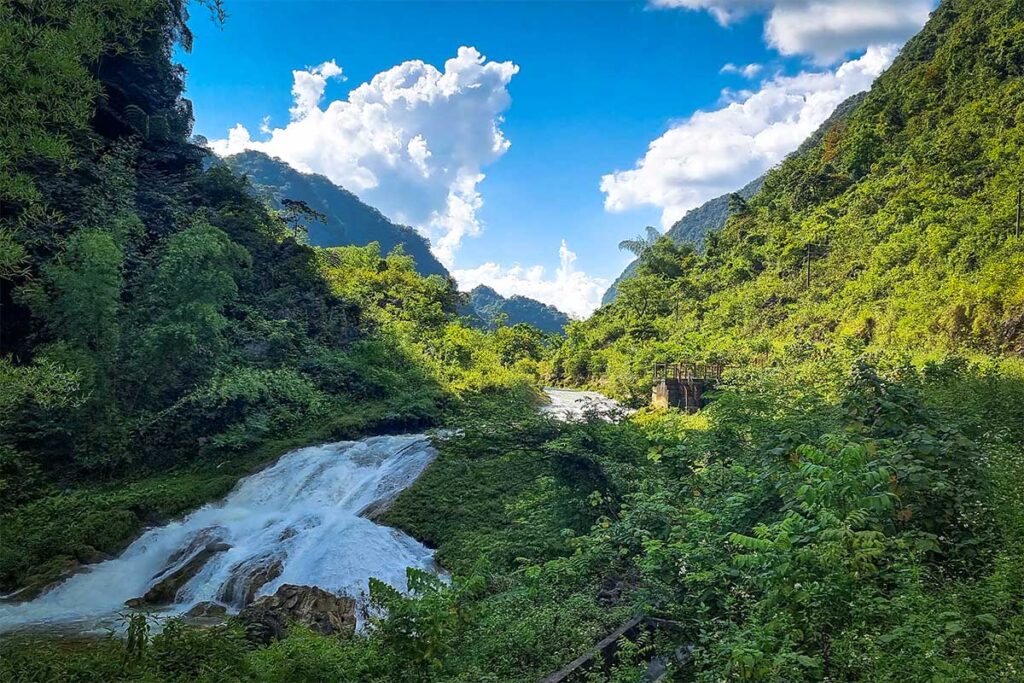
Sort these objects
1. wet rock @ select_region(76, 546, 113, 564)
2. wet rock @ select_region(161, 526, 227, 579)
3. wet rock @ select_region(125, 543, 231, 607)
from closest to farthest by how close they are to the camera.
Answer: wet rock @ select_region(125, 543, 231, 607) → wet rock @ select_region(76, 546, 113, 564) → wet rock @ select_region(161, 526, 227, 579)

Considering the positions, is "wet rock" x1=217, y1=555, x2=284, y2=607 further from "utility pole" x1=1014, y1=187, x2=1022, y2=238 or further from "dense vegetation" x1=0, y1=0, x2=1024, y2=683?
"utility pole" x1=1014, y1=187, x2=1022, y2=238

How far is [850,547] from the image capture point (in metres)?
4.04

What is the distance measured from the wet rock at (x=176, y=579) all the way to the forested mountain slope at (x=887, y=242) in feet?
62.6

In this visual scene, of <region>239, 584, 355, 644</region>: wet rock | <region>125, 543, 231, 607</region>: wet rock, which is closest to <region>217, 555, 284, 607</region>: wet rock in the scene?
<region>239, 584, 355, 644</region>: wet rock

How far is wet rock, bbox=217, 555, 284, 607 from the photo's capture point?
33.4 feet

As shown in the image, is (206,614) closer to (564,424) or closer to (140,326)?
(564,424)

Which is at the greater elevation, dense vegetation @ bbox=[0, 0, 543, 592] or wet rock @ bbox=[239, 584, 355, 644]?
dense vegetation @ bbox=[0, 0, 543, 592]

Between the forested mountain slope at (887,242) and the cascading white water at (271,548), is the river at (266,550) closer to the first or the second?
the cascading white water at (271,548)

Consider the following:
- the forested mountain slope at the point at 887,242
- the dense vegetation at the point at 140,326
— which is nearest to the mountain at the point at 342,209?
the forested mountain slope at the point at 887,242

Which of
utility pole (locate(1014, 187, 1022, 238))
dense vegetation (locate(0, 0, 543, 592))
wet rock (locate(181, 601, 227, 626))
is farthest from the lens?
utility pole (locate(1014, 187, 1022, 238))

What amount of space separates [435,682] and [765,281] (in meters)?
34.6

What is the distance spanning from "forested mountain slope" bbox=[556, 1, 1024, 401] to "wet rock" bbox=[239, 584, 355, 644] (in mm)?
16832

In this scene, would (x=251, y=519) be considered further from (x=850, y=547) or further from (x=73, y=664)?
(x=850, y=547)

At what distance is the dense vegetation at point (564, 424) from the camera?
4.46 meters
